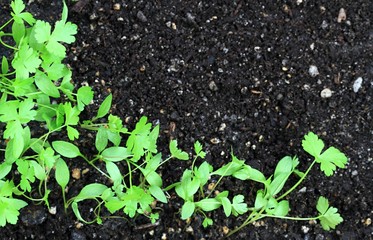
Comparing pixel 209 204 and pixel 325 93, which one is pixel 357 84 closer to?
pixel 325 93

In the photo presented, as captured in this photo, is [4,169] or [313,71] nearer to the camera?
[4,169]

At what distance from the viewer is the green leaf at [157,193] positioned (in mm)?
2111

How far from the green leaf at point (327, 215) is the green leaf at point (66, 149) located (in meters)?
0.83

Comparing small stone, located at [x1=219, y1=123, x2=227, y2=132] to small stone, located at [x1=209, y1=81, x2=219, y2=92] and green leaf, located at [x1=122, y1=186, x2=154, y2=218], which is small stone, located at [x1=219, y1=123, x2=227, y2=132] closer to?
small stone, located at [x1=209, y1=81, x2=219, y2=92]

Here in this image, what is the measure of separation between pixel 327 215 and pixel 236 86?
0.57 meters

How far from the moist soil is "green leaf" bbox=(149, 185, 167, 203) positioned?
0.42 ft

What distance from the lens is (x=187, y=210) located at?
6.82 feet

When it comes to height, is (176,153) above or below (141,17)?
below

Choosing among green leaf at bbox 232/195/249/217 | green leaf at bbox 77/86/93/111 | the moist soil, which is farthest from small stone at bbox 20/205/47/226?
green leaf at bbox 232/195/249/217

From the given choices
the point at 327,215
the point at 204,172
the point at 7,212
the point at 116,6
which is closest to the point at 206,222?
the point at 204,172

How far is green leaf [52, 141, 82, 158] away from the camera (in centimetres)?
207

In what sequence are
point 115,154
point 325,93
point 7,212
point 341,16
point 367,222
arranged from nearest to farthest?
point 7,212 < point 115,154 < point 367,222 < point 325,93 < point 341,16

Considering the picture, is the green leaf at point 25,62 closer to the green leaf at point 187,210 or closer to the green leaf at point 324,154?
the green leaf at point 187,210

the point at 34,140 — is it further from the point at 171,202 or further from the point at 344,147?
the point at 344,147
